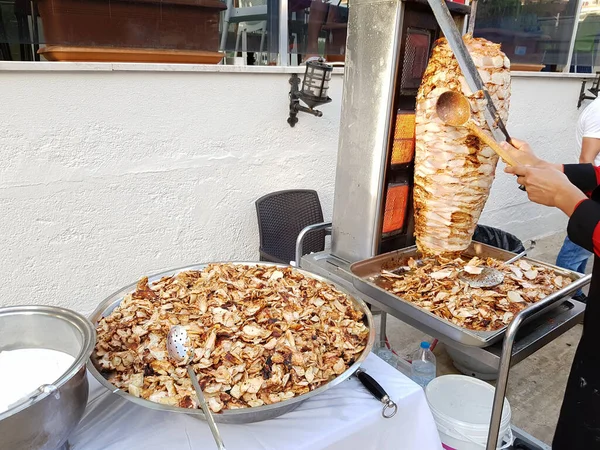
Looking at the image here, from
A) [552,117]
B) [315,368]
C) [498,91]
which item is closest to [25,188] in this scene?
[315,368]

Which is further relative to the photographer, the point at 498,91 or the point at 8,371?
the point at 498,91

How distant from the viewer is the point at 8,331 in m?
1.13

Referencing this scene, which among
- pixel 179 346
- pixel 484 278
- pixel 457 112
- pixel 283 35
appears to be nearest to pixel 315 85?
pixel 283 35

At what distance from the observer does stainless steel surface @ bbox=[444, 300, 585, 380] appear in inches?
59.6

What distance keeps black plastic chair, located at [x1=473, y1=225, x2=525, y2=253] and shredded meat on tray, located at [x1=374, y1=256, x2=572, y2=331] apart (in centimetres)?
105

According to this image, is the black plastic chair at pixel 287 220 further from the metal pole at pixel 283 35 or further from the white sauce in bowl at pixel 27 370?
the white sauce in bowl at pixel 27 370

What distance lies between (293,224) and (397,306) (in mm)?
1758

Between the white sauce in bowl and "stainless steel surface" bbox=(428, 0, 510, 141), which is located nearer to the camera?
the white sauce in bowl

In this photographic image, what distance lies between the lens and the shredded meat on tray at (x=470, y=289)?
1.64 m

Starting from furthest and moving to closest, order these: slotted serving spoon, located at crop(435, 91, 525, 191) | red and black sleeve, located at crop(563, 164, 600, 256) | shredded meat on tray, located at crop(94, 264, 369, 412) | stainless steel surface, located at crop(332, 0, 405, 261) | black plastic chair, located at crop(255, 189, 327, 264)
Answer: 1. black plastic chair, located at crop(255, 189, 327, 264)
2. stainless steel surface, located at crop(332, 0, 405, 261)
3. slotted serving spoon, located at crop(435, 91, 525, 191)
4. red and black sleeve, located at crop(563, 164, 600, 256)
5. shredded meat on tray, located at crop(94, 264, 369, 412)

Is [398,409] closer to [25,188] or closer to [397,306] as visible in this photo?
[397,306]

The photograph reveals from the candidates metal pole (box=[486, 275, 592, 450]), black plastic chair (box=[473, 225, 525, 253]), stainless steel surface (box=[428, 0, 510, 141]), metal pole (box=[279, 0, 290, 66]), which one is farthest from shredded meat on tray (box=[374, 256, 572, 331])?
metal pole (box=[279, 0, 290, 66])

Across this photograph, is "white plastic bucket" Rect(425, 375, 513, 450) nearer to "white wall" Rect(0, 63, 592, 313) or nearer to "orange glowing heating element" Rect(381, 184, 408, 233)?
"orange glowing heating element" Rect(381, 184, 408, 233)

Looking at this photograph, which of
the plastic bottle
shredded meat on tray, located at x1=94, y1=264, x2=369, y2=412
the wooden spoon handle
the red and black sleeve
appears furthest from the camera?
the plastic bottle
